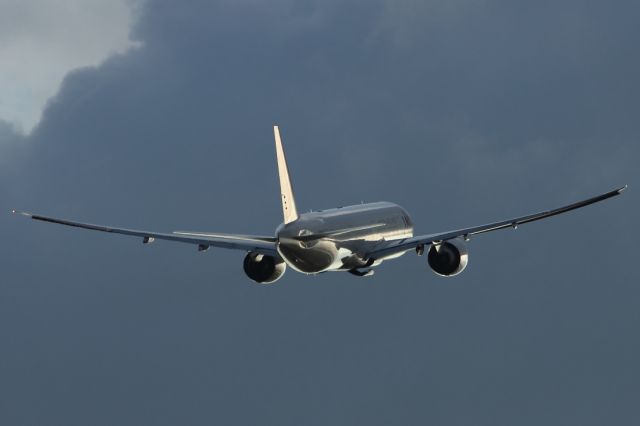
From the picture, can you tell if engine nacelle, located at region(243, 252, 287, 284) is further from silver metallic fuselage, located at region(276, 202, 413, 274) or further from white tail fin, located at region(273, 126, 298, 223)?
white tail fin, located at region(273, 126, 298, 223)

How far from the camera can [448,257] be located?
86375 mm

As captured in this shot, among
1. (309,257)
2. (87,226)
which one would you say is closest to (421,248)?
(309,257)

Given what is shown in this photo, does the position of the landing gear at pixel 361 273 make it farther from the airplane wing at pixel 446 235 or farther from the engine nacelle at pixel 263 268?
the engine nacelle at pixel 263 268

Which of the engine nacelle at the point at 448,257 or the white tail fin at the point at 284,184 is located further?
the engine nacelle at the point at 448,257

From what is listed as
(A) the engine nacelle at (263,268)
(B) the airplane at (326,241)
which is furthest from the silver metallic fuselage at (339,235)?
(A) the engine nacelle at (263,268)

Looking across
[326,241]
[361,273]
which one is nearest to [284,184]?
[326,241]

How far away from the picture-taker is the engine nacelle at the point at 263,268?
84.8 meters

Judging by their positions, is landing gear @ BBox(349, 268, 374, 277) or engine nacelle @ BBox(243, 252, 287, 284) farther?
landing gear @ BBox(349, 268, 374, 277)

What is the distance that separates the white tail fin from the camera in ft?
261

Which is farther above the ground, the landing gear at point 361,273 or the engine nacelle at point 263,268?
the landing gear at point 361,273

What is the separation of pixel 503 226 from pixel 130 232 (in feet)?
77.1

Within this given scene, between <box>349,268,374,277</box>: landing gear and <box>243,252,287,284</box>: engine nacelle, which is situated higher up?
<box>349,268,374,277</box>: landing gear

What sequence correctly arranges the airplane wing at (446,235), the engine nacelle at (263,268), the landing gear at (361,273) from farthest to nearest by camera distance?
the landing gear at (361,273) < the engine nacelle at (263,268) < the airplane wing at (446,235)

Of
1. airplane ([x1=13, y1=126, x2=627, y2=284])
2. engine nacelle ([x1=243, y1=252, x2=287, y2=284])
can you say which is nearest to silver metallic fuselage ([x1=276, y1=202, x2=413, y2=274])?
airplane ([x1=13, y1=126, x2=627, y2=284])
